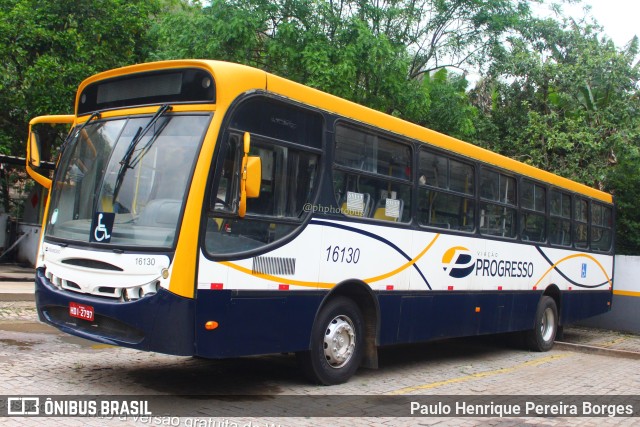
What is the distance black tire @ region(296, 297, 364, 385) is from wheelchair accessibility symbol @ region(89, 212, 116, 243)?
91.3 inches

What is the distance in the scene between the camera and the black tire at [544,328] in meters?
12.1

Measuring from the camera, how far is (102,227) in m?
6.34

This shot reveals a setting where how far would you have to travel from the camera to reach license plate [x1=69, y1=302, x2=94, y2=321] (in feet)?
20.4

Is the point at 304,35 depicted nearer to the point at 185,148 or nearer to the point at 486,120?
the point at 486,120

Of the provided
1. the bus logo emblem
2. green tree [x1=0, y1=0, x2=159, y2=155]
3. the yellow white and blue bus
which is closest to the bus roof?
the yellow white and blue bus

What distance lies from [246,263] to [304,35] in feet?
30.7

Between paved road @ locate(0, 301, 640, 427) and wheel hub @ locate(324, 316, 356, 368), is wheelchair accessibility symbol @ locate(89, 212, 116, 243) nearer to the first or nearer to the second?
paved road @ locate(0, 301, 640, 427)

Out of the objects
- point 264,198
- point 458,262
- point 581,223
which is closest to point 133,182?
point 264,198

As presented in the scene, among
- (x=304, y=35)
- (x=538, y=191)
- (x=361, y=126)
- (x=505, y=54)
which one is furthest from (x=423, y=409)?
(x=505, y=54)

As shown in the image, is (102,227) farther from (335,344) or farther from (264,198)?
(335,344)

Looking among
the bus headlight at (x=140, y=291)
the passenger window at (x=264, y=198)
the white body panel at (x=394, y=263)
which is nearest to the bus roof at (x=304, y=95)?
the passenger window at (x=264, y=198)

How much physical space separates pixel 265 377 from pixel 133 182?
9.75 ft

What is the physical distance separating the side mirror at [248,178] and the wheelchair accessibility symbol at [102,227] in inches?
47.6

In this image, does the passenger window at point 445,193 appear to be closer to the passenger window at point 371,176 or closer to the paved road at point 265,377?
the passenger window at point 371,176
